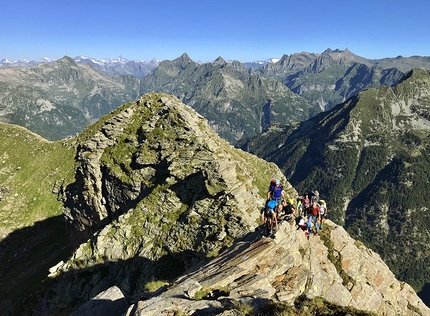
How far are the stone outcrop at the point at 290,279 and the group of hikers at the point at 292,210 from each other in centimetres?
113

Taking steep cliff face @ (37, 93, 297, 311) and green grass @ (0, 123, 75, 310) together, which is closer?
steep cliff face @ (37, 93, 297, 311)

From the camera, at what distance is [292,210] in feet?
100

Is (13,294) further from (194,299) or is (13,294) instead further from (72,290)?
(194,299)

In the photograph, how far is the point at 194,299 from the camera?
64.3ft

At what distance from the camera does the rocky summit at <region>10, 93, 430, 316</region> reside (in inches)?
878

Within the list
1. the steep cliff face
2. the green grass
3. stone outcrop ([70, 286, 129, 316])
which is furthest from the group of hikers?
the green grass

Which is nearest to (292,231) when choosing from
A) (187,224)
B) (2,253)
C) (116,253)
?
(187,224)

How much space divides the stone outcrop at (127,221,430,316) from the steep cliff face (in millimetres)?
10867

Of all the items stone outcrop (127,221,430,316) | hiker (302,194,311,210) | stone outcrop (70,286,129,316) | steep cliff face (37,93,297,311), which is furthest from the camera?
steep cliff face (37,93,297,311)

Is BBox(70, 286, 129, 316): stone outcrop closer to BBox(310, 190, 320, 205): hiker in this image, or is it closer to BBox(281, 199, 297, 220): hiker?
BBox(281, 199, 297, 220): hiker

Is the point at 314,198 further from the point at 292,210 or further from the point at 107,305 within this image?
the point at 107,305

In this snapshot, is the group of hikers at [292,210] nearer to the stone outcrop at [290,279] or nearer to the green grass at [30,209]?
the stone outcrop at [290,279]

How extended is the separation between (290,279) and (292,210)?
8615 millimetres

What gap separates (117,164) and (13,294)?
3417cm
